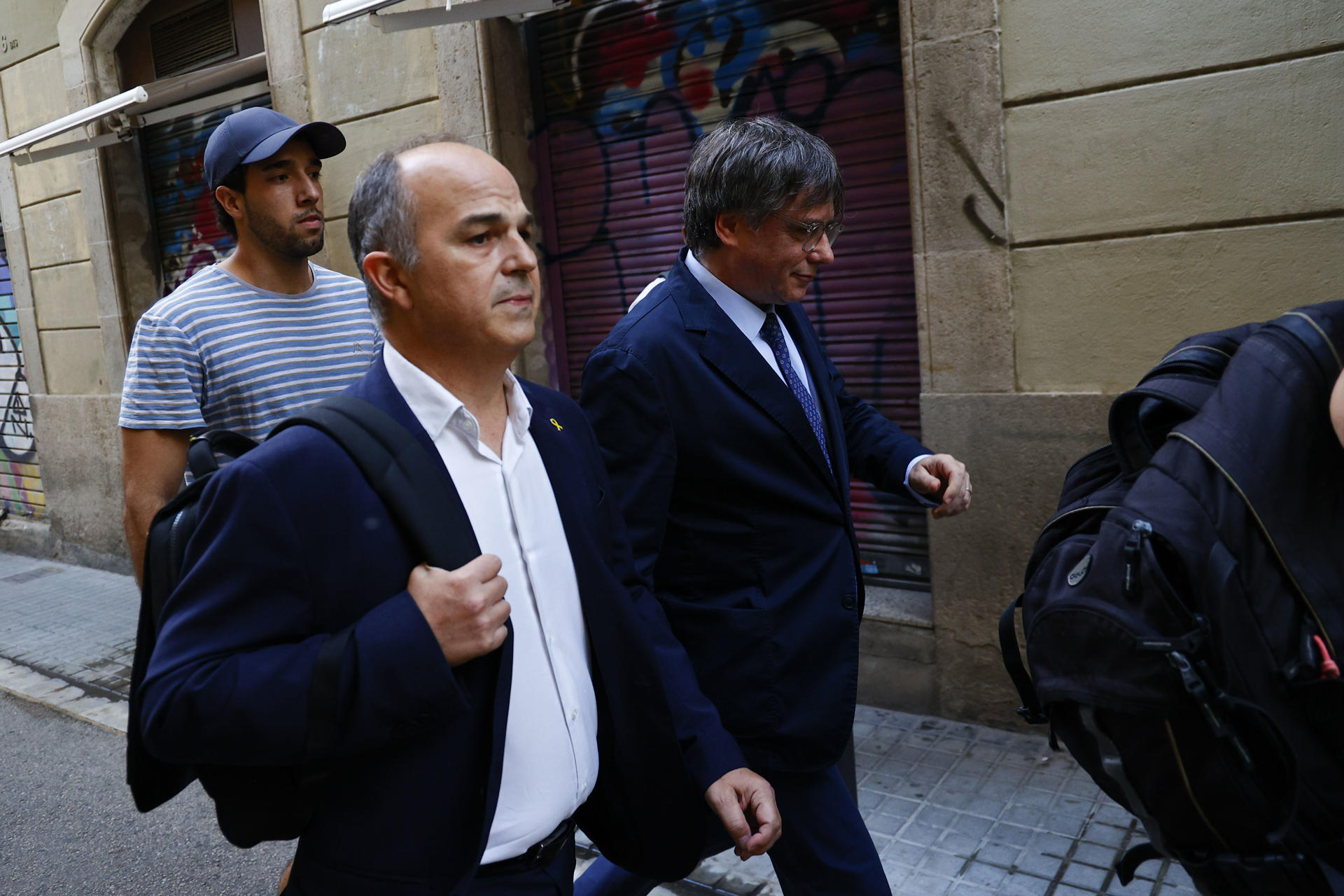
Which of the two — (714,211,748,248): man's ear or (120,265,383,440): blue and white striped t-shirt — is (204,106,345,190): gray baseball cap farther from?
(714,211,748,248): man's ear

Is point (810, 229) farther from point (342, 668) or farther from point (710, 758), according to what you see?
point (342, 668)

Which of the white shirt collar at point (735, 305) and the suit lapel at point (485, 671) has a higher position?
the white shirt collar at point (735, 305)

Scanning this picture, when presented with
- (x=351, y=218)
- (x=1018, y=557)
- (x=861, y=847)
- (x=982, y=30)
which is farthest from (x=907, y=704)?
(x=351, y=218)

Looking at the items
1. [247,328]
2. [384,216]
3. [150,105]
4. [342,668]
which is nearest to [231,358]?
[247,328]

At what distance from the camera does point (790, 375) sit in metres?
2.55

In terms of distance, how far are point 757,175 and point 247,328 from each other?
4.66 feet

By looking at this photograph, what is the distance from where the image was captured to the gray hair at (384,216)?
173cm

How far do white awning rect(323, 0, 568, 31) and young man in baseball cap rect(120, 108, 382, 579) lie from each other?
1.96 metres

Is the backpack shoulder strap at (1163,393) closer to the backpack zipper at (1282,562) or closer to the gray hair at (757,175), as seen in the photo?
the backpack zipper at (1282,562)

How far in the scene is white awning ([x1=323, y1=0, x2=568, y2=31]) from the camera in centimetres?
482

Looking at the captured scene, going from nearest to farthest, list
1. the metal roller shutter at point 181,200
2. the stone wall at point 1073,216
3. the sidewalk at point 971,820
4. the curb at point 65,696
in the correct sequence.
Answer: the sidewalk at point 971,820 < the stone wall at point 1073,216 < the curb at point 65,696 < the metal roller shutter at point 181,200

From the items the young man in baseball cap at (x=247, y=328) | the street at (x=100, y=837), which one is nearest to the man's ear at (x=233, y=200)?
the young man in baseball cap at (x=247, y=328)

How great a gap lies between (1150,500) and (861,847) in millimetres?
1233

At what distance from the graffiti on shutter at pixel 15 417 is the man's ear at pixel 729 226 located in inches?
336
